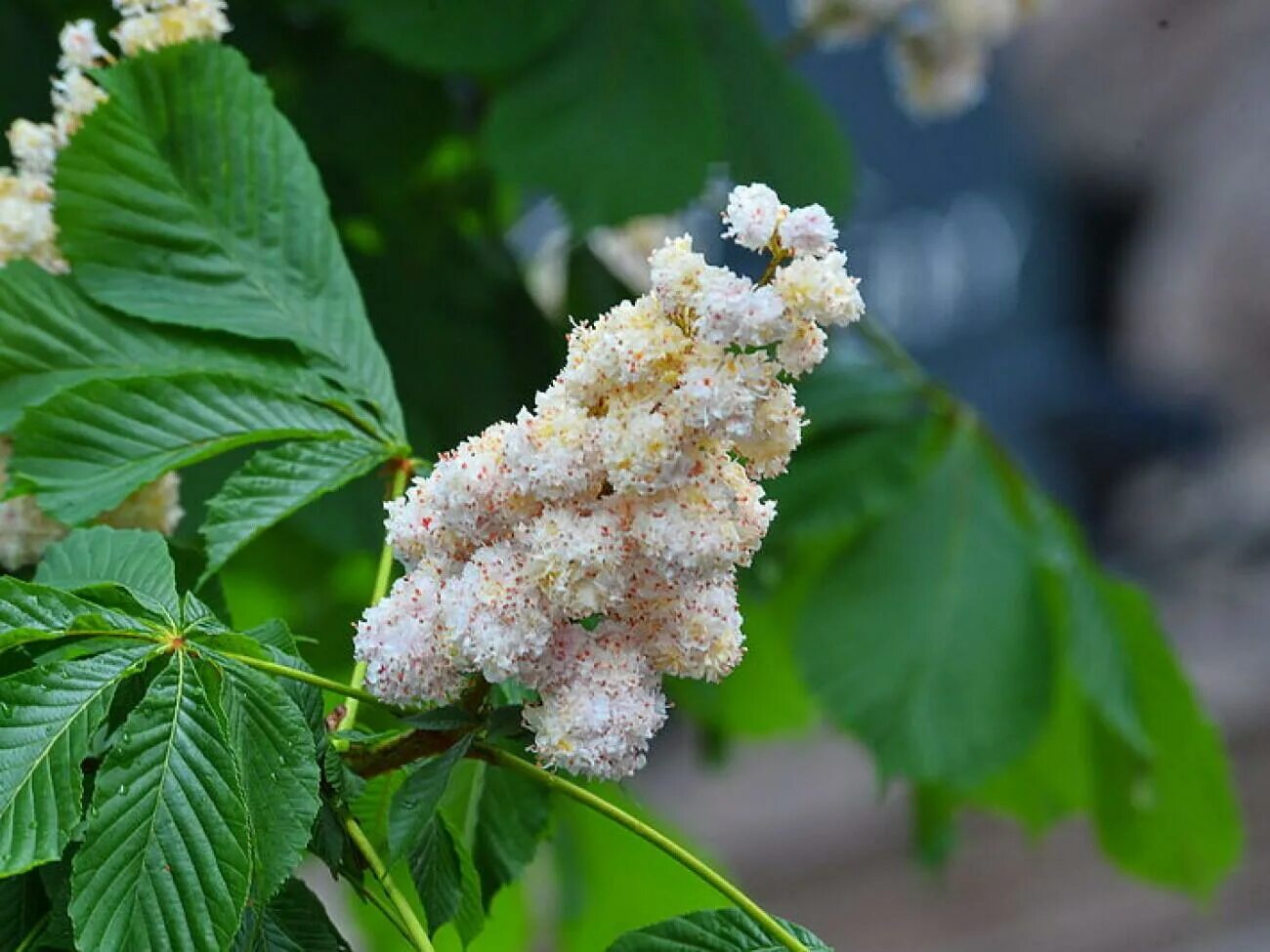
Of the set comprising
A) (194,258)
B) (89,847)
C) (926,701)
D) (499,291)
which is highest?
(499,291)

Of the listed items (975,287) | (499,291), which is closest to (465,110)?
(499,291)

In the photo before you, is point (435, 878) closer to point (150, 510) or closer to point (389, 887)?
point (389, 887)

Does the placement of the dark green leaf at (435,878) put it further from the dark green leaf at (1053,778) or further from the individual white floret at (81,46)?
the dark green leaf at (1053,778)

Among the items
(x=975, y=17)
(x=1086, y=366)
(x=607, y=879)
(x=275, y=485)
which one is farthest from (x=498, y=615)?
(x=1086, y=366)

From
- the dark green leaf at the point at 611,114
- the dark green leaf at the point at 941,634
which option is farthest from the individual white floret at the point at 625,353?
the dark green leaf at the point at 941,634

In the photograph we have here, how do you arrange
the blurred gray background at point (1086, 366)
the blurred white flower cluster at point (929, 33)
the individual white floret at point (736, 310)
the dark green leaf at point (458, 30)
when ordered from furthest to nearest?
the blurred gray background at point (1086, 366)
the blurred white flower cluster at point (929, 33)
the dark green leaf at point (458, 30)
the individual white floret at point (736, 310)

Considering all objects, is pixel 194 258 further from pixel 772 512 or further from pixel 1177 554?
pixel 1177 554
